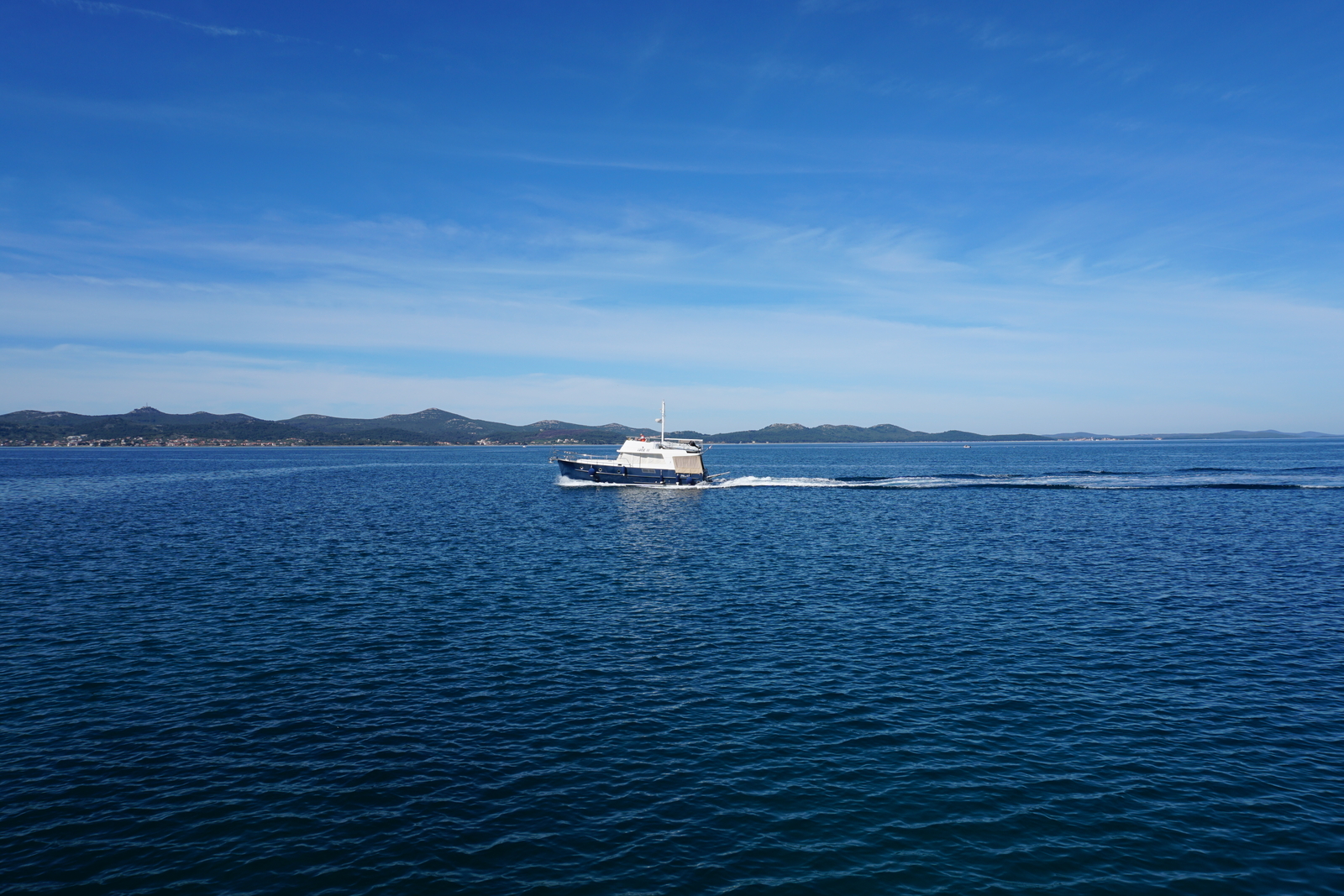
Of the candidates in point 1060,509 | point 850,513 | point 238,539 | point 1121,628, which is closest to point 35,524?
point 238,539

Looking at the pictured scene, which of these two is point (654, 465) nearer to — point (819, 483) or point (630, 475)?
point (630, 475)

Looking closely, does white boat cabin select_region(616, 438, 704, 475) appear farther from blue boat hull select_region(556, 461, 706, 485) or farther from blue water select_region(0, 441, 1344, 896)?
blue water select_region(0, 441, 1344, 896)

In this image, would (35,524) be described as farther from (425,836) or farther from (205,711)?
(425,836)

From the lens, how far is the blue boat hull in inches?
4744

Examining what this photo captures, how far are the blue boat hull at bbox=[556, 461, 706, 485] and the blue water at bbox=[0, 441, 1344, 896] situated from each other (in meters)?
62.6

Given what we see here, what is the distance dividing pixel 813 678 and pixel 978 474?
14996cm

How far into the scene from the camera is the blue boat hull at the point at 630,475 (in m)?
120

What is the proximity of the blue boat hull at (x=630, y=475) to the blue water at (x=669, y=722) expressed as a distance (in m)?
62.6

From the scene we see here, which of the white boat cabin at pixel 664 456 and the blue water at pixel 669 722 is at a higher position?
the white boat cabin at pixel 664 456

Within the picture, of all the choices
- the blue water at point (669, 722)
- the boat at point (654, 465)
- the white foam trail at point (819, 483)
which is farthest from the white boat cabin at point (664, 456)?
the blue water at point (669, 722)

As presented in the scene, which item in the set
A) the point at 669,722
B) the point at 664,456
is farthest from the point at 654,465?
the point at 669,722

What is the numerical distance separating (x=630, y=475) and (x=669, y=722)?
9738 cm

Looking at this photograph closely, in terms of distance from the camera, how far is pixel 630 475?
12181 cm

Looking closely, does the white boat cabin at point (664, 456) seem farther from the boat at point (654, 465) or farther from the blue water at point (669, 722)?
the blue water at point (669, 722)
